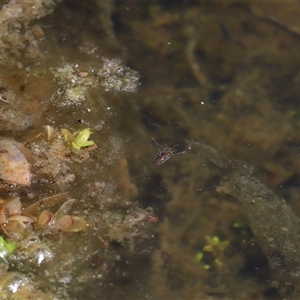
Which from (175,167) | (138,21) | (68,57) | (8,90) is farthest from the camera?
(138,21)

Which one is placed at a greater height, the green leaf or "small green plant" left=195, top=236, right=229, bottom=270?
the green leaf

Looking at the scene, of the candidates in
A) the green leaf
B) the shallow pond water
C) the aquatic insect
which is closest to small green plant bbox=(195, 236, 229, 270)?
the shallow pond water

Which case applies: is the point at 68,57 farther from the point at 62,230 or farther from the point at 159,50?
the point at 62,230

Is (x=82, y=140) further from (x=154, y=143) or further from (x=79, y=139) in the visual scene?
(x=154, y=143)

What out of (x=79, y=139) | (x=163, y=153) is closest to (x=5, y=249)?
(x=79, y=139)

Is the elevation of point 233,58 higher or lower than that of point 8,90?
higher

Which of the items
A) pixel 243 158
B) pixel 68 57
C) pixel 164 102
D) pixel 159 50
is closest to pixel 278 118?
pixel 243 158

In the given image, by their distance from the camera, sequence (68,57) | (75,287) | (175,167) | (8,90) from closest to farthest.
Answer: (75,287) < (175,167) < (8,90) < (68,57)

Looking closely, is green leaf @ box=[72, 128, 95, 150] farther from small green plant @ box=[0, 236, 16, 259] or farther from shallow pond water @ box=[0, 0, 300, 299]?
small green plant @ box=[0, 236, 16, 259]
